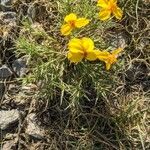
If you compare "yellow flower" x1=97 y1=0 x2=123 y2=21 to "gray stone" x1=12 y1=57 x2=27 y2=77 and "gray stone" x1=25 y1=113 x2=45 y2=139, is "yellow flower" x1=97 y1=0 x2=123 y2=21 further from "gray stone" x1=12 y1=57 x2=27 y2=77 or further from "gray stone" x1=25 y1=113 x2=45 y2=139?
"gray stone" x1=25 y1=113 x2=45 y2=139

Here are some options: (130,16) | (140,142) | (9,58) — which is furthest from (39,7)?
(140,142)

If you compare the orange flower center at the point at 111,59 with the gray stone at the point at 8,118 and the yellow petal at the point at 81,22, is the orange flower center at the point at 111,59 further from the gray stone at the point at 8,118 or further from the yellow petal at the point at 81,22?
the gray stone at the point at 8,118

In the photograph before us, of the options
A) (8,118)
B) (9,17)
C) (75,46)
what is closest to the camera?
(75,46)

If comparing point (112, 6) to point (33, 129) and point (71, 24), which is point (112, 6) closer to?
point (71, 24)

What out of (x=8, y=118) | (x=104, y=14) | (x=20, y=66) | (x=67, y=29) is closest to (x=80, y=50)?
(x=67, y=29)

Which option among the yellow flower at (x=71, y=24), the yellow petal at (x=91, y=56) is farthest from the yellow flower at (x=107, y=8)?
the yellow petal at (x=91, y=56)

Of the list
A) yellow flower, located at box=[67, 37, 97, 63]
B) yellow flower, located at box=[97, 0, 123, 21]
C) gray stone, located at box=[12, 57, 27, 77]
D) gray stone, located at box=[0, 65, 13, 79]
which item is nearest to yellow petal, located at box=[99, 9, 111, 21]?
yellow flower, located at box=[97, 0, 123, 21]

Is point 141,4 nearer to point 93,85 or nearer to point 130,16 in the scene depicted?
point 130,16
